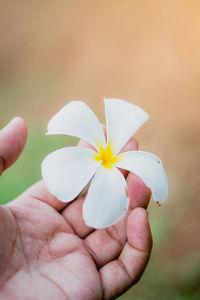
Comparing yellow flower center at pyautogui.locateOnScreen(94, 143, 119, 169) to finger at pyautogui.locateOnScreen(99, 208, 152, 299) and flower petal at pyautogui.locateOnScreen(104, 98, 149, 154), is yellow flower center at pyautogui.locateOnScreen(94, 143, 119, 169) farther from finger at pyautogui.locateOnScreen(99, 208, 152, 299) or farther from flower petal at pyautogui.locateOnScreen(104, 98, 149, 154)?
finger at pyautogui.locateOnScreen(99, 208, 152, 299)

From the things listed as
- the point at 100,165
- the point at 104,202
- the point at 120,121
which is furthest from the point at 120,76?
the point at 104,202

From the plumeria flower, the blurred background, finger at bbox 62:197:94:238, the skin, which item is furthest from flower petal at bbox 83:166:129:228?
the blurred background

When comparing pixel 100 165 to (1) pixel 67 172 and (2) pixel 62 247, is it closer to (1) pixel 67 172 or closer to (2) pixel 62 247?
(1) pixel 67 172

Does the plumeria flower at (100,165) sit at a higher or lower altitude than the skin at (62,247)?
higher

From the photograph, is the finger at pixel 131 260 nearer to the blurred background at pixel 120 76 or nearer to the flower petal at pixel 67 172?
the flower petal at pixel 67 172

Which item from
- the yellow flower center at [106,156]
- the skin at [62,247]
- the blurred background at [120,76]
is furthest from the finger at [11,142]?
the blurred background at [120,76]

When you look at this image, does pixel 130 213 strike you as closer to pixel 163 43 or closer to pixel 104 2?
pixel 163 43
